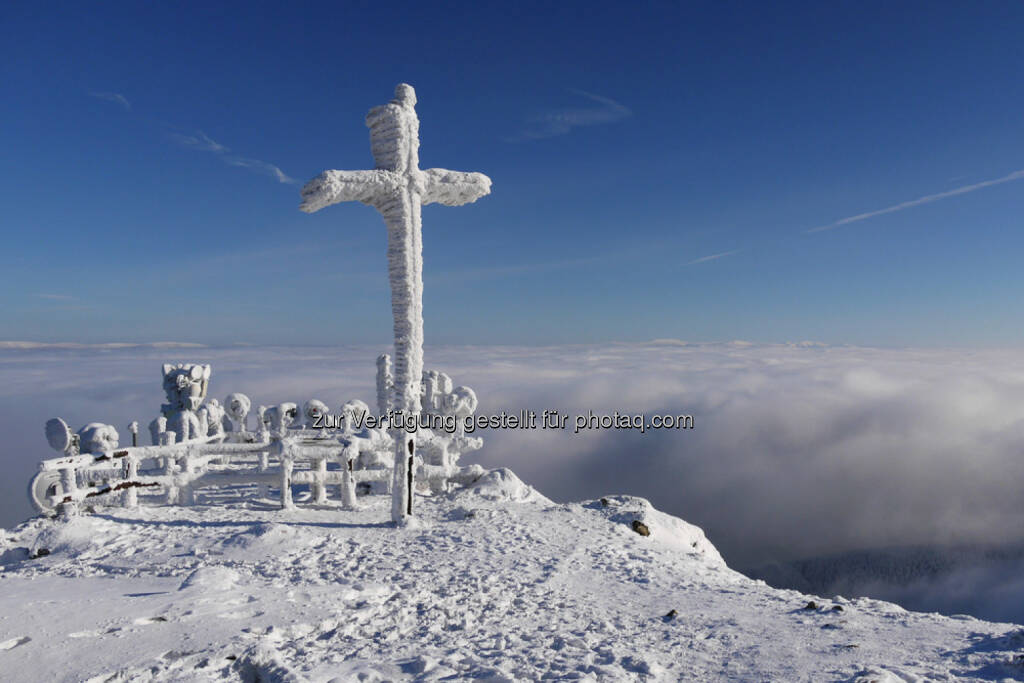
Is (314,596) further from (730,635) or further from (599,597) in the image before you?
(730,635)

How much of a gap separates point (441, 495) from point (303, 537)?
18.6 ft

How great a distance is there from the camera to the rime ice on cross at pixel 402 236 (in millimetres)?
13297

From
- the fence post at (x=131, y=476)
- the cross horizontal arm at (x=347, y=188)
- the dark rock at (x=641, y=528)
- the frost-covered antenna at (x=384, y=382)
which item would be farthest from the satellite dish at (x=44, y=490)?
the dark rock at (x=641, y=528)

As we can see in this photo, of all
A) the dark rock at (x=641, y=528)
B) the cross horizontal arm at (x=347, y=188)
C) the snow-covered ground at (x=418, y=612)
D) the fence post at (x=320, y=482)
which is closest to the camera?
the snow-covered ground at (x=418, y=612)

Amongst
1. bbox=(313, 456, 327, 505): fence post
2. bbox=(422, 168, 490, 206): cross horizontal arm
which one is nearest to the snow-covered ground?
bbox=(313, 456, 327, 505): fence post

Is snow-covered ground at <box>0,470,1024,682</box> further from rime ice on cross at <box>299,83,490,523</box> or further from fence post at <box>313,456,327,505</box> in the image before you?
rime ice on cross at <box>299,83,490,523</box>

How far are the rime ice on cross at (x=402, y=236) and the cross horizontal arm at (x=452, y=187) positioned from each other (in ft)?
0.88

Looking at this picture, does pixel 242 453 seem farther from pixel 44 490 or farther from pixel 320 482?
pixel 44 490

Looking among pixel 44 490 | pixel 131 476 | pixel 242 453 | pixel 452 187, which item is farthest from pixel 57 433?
pixel 452 187

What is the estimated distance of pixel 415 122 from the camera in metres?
13.8

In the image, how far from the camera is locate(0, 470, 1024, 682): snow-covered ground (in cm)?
684

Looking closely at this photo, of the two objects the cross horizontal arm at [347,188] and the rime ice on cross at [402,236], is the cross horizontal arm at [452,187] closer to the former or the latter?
the rime ice on cross at [402,236]

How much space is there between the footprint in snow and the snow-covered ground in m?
0.03

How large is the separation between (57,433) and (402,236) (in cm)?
879
